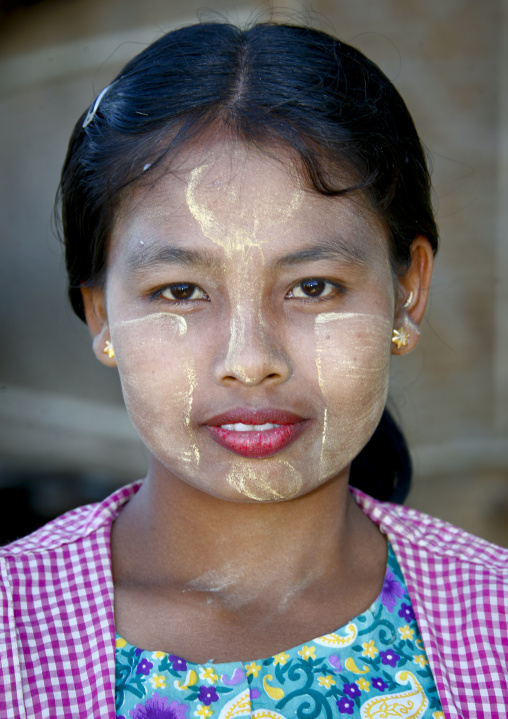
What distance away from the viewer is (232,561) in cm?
168

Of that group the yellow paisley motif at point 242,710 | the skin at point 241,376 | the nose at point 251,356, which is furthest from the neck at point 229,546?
the nose at point 251,356

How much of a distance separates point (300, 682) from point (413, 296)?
0.87m

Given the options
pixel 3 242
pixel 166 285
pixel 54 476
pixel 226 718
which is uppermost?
pixel 166 285

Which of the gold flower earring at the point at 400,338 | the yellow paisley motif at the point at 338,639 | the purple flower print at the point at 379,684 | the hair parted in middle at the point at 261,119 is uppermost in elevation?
the hair parted in middle at the point at 261,119

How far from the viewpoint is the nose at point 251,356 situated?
4.73 ft

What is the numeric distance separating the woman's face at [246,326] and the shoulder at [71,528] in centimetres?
24

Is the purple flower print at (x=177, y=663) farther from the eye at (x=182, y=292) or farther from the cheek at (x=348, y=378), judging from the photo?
the eye at (x=182, y=292)

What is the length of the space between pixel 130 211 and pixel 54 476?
118 inches

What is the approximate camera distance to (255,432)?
1.52 metres

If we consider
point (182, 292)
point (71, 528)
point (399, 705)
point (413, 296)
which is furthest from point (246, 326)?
point (399, 705)

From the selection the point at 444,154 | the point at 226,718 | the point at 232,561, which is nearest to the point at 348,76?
the point at 232,561

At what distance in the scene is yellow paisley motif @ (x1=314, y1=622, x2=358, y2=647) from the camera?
62.7 inches

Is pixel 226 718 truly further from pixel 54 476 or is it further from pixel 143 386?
pixel 54 476

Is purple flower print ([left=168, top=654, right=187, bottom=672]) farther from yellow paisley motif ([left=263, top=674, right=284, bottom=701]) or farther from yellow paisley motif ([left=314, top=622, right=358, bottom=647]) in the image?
yellow paisley motif ([left=314, top=622, right=358, bottom=647])
